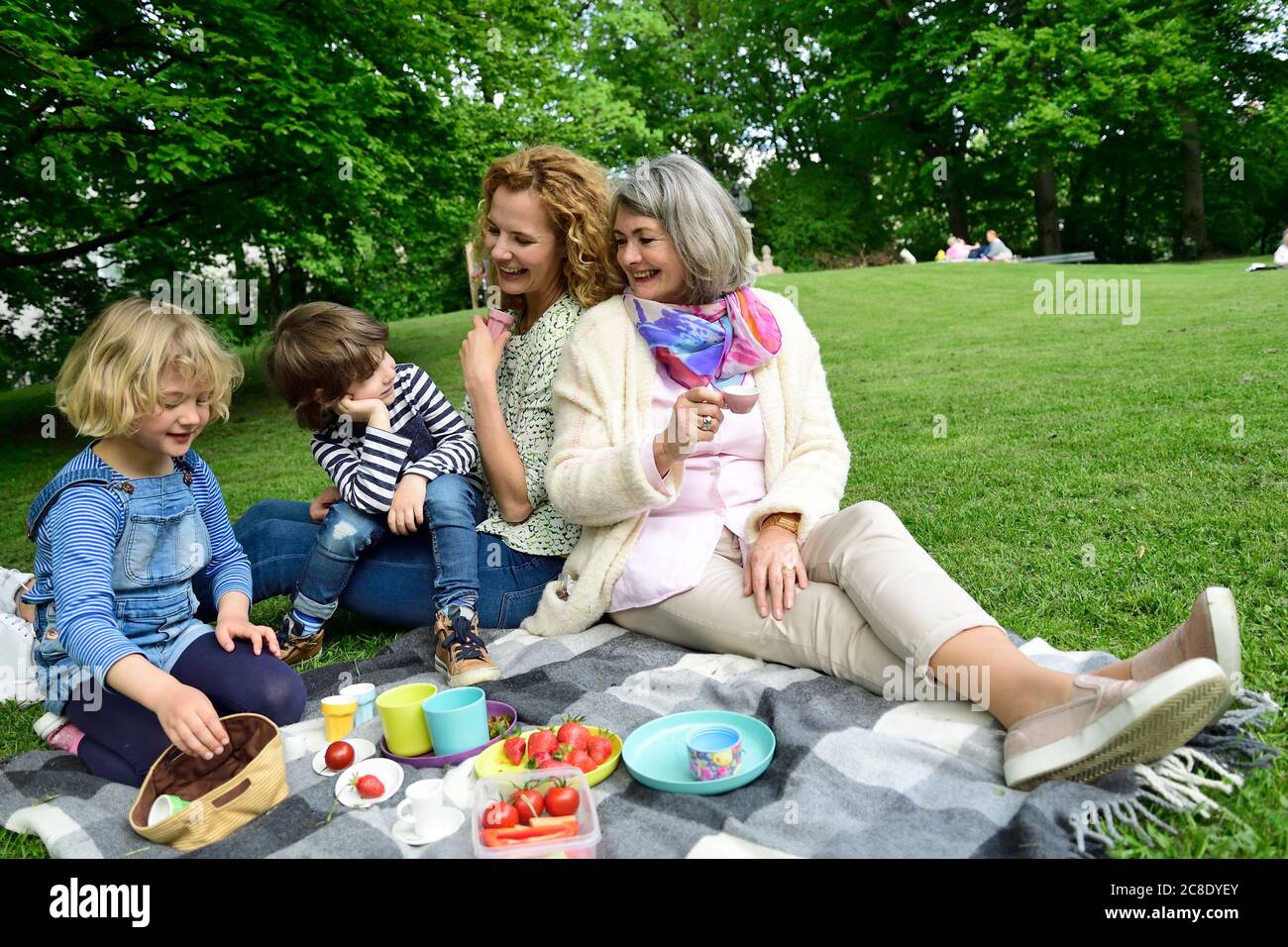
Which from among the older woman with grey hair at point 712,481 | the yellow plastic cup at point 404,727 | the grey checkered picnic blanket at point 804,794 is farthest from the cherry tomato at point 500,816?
the older woman with grey hair at point 712,481

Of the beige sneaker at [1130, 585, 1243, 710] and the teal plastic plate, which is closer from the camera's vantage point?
the beige sneaker at [1130, 585, 1243, 710]

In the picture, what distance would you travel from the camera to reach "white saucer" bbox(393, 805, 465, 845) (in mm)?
2141

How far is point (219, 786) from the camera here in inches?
90.0

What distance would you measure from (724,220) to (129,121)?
24.1ft

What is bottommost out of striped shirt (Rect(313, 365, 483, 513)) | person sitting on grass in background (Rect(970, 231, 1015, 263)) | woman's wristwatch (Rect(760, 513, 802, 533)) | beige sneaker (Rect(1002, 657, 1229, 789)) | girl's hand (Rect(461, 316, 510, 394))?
beige sneaker (Rect(1002, 657, 1229, 789))

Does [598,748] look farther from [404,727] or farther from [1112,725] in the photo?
[1112,725]

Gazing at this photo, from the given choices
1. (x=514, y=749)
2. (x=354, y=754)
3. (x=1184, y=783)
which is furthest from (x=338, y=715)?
(x=1184, y=783)

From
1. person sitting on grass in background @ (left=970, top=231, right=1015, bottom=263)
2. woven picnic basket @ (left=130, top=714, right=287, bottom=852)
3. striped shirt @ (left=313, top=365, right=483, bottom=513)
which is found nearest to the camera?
woven picnic basket @ (left=130, top=714, right=287, bottom=852)

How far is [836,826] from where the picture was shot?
208 cm

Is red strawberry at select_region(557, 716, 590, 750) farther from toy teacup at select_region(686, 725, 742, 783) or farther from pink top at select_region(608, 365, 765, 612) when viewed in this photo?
pink top at select_region(608, 365, 765, 612)

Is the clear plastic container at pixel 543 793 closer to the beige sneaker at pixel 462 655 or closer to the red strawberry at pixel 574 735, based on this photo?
the red strawberry at pixel 574 735

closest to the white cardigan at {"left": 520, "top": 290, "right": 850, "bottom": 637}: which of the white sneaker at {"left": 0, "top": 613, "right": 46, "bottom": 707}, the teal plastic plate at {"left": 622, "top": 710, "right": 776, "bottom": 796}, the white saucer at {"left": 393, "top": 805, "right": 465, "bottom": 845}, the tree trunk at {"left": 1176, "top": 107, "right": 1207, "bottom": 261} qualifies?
the teal plastic plate at {"left": 622, "top": 710, "right": 776, "bottom": 796}

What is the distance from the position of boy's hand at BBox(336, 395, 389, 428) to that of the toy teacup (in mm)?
1668

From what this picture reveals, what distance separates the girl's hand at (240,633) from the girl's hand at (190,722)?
465 mm
